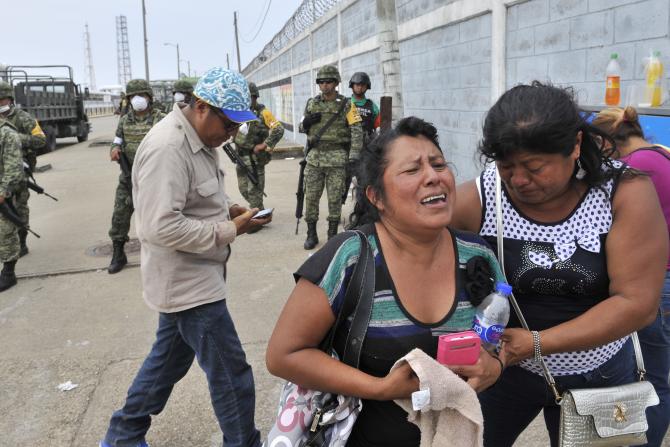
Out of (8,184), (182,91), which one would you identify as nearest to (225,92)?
(8,184)

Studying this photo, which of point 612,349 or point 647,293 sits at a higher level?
point 647,293

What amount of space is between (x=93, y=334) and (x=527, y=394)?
3461 mm

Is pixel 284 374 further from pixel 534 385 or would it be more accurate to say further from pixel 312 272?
pixel 534 385

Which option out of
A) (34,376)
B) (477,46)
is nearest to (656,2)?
(477,46)

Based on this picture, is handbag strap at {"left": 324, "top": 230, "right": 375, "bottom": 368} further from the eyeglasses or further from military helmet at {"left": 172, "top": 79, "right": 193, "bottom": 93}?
military helmet at {"left": 172, "top": 79, "right": 193, "bottom": 93}

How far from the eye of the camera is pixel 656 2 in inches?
133

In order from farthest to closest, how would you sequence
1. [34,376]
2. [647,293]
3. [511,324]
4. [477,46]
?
[477,46]
[34,376]
[511,324]
[647,293]

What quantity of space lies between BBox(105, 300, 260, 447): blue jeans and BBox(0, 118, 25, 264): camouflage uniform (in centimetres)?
341

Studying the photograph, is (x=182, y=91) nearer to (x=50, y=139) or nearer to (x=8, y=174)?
(x=8, y=174)

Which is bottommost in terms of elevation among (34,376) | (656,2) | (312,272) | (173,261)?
(34,376)

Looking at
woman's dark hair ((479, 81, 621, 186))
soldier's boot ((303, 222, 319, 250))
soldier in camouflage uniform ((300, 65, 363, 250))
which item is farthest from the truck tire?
woman's dark hair ((479, 81, 621, 186))

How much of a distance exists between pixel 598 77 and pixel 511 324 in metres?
2.95

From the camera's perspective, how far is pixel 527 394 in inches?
71.8

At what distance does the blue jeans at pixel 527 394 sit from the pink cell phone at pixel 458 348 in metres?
0.54
